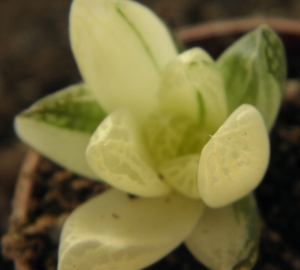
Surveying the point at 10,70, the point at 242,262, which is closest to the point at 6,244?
the point at 242,262

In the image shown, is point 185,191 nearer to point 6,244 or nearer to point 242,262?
point 242,262

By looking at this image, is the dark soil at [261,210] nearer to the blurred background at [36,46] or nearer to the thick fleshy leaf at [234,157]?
the thick fleshy leaf at [234,157]

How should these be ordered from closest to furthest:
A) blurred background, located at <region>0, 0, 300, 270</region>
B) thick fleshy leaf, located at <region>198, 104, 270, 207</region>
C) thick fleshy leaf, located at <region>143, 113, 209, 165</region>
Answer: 1. thick fleshy leaf, located at <region>198, 104, 270, 207</region>
2. thick fleshy leaf, located at <region>143, 113, 209, 165</region>
3. blurred background, located at <region>0, 0, 300, 270</region>

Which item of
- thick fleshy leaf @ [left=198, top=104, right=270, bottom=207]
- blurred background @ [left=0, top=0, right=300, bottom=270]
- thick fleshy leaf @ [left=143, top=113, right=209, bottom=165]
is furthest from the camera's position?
blurred background @ [left=0, top=0, right=300, bottom=270]

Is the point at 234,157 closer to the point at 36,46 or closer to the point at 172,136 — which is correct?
the point at 172,136

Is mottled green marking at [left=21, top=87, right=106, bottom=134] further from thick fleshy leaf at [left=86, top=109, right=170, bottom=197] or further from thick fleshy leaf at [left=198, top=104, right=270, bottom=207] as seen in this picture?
thick fleshy leaf at [left=198, top=104, right=270, bottom=207]

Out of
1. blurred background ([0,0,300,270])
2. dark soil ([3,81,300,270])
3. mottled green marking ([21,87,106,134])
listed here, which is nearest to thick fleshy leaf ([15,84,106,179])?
mottled green marking ([21,87,106,134])
